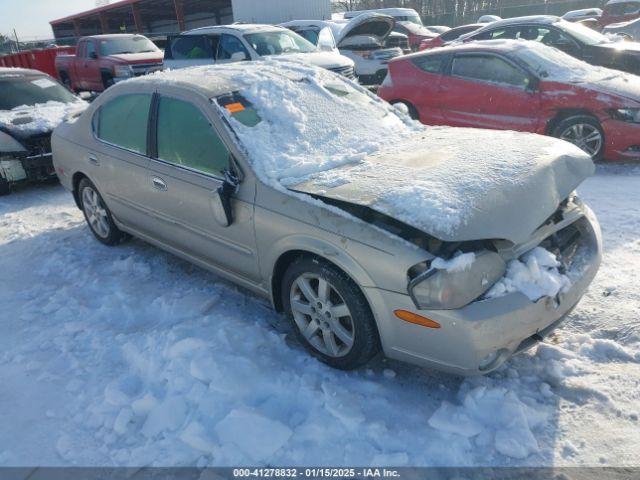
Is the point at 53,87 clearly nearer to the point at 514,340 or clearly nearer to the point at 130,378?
the point at 130,378

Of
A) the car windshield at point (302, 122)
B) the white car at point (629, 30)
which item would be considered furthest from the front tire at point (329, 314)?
the white car at point (629, 30)

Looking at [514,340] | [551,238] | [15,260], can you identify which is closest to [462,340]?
[514,340]

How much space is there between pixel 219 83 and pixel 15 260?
2.76 metres

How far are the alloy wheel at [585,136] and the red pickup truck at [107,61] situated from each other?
397 inches

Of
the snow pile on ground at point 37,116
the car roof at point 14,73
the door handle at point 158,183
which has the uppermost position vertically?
the car roof at point 14,73

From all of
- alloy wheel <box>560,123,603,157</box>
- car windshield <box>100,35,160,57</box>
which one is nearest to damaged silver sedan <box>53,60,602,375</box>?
alloy wheel <box>560,123,603,157</box>

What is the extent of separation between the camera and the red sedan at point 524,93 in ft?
18.5

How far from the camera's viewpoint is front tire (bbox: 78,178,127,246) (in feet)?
15.1

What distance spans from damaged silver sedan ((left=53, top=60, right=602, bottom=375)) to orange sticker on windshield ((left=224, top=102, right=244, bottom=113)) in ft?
0.04

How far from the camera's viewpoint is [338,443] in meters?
2.35

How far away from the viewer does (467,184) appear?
2.65m

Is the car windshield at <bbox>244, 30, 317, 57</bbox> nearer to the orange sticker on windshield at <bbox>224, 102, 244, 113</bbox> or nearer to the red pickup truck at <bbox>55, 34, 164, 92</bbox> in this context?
the red pickup truck at <bbox>55, 34, 164, 92</bbox>

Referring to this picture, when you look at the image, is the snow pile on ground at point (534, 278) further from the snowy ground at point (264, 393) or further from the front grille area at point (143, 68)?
the front grille area at point (143, 68)

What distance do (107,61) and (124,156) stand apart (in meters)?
10.2
